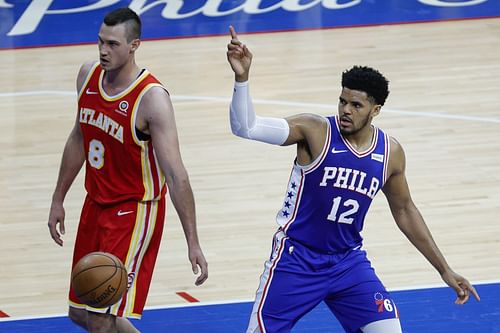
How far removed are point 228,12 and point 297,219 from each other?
35.9ft

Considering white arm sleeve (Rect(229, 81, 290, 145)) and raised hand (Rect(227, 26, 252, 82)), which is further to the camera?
white arm sleeve (Rect(229, 81, 290, 145))

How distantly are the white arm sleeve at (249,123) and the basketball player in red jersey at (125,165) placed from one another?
50cm

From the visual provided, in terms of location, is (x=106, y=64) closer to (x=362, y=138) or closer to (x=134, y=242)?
(x=134, y=242)

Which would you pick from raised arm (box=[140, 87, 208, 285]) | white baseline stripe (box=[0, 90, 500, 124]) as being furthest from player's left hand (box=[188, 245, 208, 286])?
white baseline stripe (box=[0, 90, 500, 124])

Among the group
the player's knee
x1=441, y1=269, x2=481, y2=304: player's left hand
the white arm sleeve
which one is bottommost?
the player's knee

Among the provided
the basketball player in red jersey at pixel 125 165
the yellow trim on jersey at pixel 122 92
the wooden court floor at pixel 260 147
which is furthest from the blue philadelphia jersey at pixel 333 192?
the wooden court floor at pixel 260 147

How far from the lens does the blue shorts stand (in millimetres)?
6201

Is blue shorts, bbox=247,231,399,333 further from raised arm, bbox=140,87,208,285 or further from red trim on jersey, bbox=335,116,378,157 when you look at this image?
red trim on jersey, bbox=335,116,378,157

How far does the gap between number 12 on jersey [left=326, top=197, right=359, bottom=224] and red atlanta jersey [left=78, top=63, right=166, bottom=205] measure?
102cm

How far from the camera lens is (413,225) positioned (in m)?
6.51

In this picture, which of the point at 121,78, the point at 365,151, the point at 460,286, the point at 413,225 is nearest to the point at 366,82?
the point at 365,151

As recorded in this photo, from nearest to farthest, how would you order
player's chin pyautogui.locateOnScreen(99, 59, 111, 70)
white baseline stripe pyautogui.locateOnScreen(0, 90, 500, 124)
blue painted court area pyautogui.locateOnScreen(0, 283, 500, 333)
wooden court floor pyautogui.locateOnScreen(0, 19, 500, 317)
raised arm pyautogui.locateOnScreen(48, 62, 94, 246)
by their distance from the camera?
player's chin pyautogui.locateOnScreen(99, 59, 111, 70)
raised arm pyautogui.locateOnScreen(48, 62, 94, 246)
blue painted court area pyautogui.locateOnScreen(0, 283, 500, 333)
wooden court floor pyautogui.locateOnScreen(0, 19, 500, 317)
white baseline stripe pyautogui.locateOnScreen(0, 90, 500, 124)

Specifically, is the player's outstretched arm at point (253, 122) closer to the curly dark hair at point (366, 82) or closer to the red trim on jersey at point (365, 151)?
the red trim on jersey at point (365, 151)

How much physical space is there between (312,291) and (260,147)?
5.43 meters
